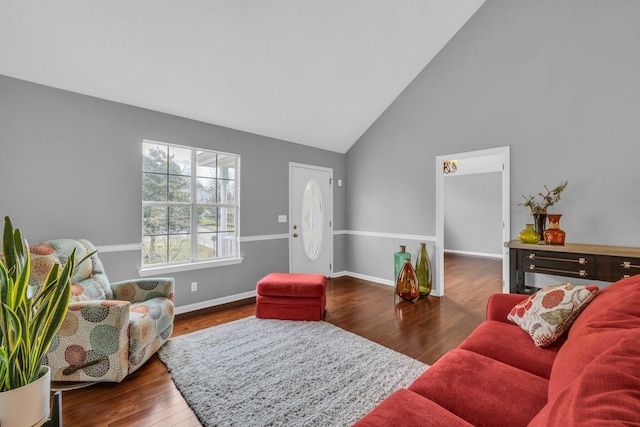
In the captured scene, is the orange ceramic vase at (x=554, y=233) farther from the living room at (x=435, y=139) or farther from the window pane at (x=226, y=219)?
the window pane at (x=226, y=219)

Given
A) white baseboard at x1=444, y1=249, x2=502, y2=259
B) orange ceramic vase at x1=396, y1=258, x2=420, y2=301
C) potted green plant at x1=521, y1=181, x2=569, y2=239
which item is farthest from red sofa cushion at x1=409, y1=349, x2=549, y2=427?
white baseboard at x1=444, y1=249, x2=502, y2=259

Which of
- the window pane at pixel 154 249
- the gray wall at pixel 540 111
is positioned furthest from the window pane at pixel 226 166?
the gray wall at pixel 540 111

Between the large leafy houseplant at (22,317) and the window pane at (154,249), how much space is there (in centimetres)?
201

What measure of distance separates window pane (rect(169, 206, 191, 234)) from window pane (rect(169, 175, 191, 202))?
0.37ft

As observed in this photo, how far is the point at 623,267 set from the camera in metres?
2.36

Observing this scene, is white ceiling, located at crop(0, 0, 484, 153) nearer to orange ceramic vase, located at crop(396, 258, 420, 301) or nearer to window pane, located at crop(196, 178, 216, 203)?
window pane, located at crop(196, 178, 216, 203)

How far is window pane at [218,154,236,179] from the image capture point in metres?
3.76

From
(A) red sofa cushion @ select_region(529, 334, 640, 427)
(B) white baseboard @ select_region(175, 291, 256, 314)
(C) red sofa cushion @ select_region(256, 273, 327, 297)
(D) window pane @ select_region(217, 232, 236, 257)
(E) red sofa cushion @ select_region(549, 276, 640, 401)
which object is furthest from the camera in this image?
(D) window pane @ select_region(217, 232, 236, 257)

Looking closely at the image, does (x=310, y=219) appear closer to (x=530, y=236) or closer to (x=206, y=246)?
(x=206, y=246)

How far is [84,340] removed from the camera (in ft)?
6.31

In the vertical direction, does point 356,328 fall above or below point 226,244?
below

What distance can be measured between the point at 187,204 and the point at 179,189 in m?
0.21

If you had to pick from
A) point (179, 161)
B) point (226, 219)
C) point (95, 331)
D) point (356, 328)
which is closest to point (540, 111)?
point (356, 328)

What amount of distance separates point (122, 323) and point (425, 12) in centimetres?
437
